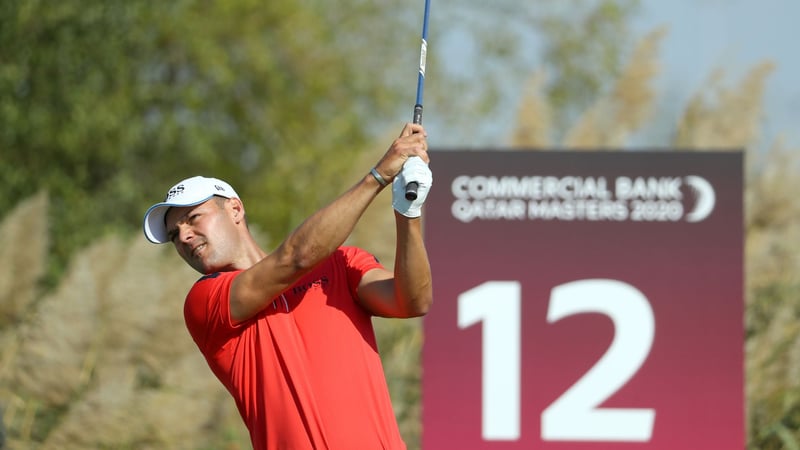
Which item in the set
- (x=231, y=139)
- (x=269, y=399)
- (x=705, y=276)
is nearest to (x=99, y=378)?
(x=705, y=276)

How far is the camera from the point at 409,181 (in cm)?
379

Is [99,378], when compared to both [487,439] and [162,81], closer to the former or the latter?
[487,439]

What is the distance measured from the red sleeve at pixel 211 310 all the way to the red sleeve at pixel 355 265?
373 millimetres

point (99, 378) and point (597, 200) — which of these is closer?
point (597, 200)

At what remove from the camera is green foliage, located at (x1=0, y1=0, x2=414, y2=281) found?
14.6 m

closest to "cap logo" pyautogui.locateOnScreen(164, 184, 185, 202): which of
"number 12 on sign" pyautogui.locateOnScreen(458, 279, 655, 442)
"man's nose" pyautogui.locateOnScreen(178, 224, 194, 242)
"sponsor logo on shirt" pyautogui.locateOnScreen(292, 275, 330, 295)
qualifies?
"man's nose" pyautogui.locateOnScreen(178, 224, 194, 242)

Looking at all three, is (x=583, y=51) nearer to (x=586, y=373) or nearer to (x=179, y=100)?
(x=179, y=100)

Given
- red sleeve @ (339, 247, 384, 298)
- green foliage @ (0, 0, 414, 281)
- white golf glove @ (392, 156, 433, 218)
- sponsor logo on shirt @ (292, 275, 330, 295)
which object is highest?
green foliage @ (0, 0, 414, 281)

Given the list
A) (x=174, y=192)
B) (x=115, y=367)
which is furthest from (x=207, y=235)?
(x=115, y=367)

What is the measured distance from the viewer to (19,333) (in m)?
9.09

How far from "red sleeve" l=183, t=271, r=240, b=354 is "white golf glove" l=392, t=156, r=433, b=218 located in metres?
0.65

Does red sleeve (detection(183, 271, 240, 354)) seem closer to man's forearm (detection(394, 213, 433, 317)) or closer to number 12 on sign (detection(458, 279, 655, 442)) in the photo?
man's forearm (detection(394, 213, 433, 317))

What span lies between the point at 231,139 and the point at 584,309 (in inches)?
456

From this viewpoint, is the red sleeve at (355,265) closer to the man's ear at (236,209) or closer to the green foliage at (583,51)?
the man's ear at (236,209)
